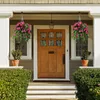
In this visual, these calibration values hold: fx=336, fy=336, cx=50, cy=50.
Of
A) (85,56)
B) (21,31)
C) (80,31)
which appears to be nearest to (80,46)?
(85,56)

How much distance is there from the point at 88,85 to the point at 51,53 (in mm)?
6743

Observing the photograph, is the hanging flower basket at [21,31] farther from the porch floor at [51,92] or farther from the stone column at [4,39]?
the porch floor at [51,92]

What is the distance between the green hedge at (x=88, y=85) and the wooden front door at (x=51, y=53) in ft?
15.5

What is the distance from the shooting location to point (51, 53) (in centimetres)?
1438

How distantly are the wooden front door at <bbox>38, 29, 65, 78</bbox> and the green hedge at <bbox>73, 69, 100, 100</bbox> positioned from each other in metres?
4.71

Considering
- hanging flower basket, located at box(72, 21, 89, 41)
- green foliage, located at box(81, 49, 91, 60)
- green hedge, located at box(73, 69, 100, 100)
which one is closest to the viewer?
green hedge, located at box(73, 69, 100, 100)

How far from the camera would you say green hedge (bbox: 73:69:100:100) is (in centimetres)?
688

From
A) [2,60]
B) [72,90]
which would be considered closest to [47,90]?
[72,90]

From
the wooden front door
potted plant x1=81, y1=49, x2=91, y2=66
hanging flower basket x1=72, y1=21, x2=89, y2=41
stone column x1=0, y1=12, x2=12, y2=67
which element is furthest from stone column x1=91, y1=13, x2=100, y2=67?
stone column x1=0, y1=12, x2=12, y2=67

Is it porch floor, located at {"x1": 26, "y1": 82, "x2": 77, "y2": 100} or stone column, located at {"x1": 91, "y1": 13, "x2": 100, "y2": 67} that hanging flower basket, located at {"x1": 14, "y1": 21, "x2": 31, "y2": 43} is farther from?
stone column, located at {"x1": 91, "y1": 13, "x2": 100, "y2": 67}

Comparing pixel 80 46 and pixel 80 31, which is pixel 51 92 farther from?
pixel 80 46

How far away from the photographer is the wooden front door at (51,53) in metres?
14.3

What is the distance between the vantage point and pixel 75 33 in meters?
12.1

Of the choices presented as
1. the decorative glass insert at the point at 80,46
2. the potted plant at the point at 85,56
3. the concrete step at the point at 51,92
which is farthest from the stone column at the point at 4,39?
the decorative glass insert at the point at 80,46
